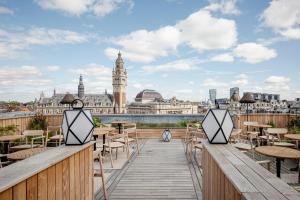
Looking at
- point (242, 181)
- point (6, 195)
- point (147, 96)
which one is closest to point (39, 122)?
point (6, 195)

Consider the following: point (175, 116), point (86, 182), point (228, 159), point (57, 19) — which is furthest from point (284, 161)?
point (57, 19)

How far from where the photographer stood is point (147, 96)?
372ft

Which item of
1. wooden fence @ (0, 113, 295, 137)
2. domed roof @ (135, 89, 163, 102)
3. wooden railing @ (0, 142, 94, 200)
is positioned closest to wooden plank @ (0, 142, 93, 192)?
wooden railing @ (0, 142, 94, 200)

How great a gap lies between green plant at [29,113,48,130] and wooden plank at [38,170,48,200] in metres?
9.20

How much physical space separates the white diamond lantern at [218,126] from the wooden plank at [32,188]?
204 cm

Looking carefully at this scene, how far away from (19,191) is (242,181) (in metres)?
1.47

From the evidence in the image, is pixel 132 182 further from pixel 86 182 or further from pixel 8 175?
pixel 8 175

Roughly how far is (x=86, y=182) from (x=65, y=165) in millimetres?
691

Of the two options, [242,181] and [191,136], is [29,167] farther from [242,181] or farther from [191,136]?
[191,136]

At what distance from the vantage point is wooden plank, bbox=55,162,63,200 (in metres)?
2.08

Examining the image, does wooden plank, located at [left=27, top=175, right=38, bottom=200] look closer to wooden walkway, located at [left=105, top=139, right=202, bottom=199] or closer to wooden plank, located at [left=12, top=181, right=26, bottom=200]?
wooden plank, located at [left=12, top=181, right=26, bottom=200]

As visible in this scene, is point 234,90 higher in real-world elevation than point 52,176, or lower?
higher

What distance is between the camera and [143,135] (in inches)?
426

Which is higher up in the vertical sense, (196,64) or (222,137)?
(196,64)
